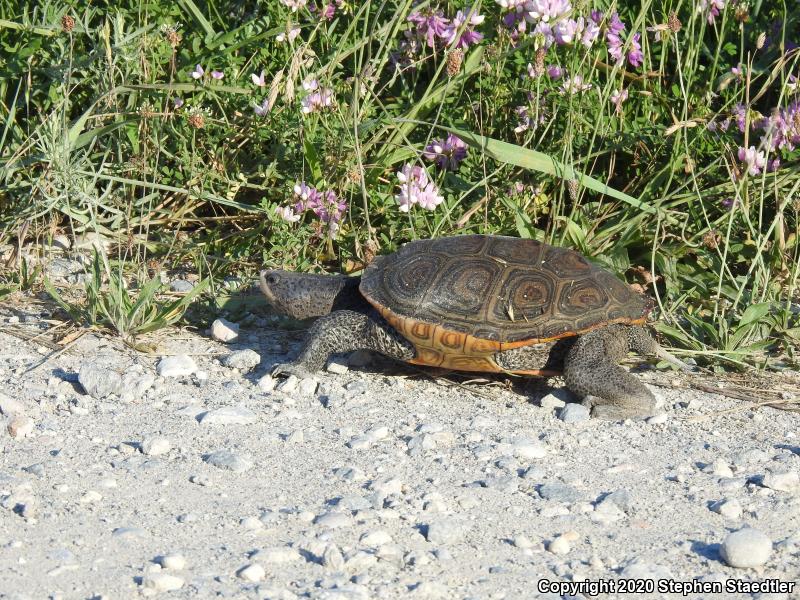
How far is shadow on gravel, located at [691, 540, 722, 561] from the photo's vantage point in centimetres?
298

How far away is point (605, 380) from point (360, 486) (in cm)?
126

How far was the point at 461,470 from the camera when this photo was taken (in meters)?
3.59

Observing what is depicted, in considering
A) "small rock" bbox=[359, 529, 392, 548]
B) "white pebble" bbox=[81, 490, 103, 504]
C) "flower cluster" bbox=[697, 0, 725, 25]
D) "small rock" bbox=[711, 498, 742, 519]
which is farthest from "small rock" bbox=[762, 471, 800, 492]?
"flower cluster" bbox=[697, 0, 725, 25]

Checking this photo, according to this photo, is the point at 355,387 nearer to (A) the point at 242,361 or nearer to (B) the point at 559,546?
(A) the point at 242,361

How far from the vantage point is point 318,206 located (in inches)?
210

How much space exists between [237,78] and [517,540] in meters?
3.61

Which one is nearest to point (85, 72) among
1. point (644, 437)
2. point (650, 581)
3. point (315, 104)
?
point (315, 104)

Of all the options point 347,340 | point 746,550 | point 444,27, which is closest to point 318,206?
point 347,340

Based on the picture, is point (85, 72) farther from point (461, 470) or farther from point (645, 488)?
point (645, 488)

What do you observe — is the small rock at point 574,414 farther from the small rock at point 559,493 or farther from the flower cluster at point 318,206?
the flower cluster at point 318,206

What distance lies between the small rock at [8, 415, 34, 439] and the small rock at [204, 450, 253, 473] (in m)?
0.72

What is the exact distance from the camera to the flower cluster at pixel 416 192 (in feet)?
16.6

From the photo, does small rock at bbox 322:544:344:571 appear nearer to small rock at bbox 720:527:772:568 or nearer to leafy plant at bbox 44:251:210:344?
small rock at bbox 720:527:772:568

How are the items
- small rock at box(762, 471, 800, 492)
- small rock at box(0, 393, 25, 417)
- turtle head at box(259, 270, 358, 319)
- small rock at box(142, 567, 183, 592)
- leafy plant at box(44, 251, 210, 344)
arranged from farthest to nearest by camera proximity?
turtle head at box(259, 270, 358, 319) → leafy plant at box(44, 251, 210, 344) → small rock at box(0, 393, 25, 417) → small rock at box(762, 471, 800, 492) → small rock at box(142, 567, 183, 592)
